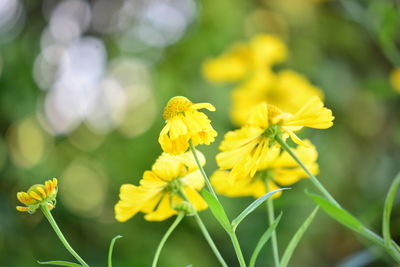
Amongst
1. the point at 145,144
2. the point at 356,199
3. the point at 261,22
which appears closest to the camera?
the point at 145,144

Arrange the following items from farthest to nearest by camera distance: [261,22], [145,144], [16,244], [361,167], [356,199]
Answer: [261,22]
[361,167]
[356,199]
[145,144]
[16,244]

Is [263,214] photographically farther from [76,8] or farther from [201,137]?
[201,137]

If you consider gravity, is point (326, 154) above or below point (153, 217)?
below

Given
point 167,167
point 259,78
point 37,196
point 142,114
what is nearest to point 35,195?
point 37,196

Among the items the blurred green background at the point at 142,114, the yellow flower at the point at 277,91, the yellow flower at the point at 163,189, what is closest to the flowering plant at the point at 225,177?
the yellow flower at the point at 163,189

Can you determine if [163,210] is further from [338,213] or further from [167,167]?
[338,213]

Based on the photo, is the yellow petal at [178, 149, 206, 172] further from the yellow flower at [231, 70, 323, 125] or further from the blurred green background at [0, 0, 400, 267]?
the blurred green background at [0, 0, 400, 267]

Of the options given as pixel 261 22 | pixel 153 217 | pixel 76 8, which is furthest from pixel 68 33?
pixel 153 217
